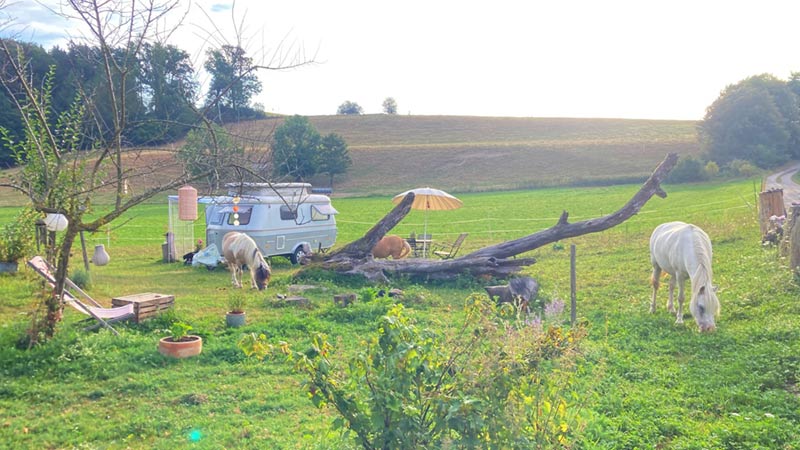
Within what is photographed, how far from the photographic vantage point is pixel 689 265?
8.05 m

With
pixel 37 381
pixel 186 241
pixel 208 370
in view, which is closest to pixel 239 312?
pixel 208 370

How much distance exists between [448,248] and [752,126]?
42.2 metres

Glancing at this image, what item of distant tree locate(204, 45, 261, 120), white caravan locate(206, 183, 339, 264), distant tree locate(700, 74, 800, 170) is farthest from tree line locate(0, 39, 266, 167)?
distant tree locate(700, 74, 800, 170)

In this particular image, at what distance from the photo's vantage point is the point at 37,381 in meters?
6.19

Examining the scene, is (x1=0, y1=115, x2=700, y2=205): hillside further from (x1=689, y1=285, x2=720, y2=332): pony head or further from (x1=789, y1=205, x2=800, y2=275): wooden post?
(x1=689, y1=285, x2=720, y2=332): pony head

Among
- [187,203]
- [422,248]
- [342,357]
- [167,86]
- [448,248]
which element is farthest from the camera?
[448,248]

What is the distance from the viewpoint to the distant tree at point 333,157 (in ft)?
171

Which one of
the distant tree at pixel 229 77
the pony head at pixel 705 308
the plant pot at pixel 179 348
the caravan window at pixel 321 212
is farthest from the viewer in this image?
the caravan window at pixel 321 212

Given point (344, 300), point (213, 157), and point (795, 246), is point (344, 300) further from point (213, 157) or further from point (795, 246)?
point (795, 246)

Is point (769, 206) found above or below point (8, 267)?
above

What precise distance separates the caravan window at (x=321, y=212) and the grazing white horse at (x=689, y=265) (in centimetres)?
1083

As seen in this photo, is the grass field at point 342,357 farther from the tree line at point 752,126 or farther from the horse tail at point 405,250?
the tree line at point 752,126

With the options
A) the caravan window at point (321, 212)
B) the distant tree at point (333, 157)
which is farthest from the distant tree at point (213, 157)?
the distant tree at point (333, 157)

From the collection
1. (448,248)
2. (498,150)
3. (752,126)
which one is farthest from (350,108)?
(448,248)
